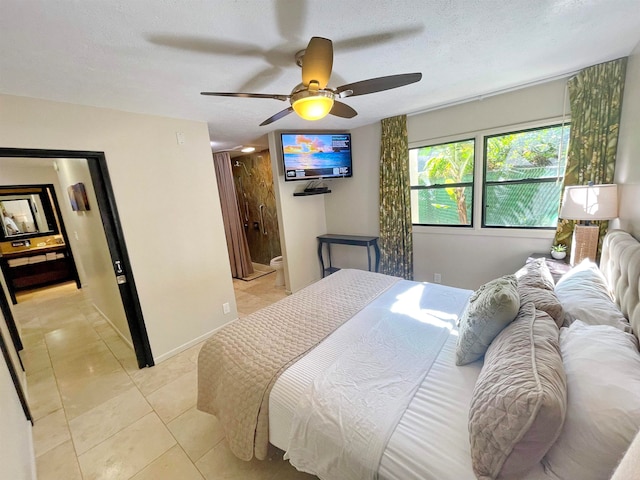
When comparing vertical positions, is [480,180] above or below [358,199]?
above

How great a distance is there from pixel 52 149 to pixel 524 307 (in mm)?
3199

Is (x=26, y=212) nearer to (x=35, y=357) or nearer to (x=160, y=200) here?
(x=35, y=357)

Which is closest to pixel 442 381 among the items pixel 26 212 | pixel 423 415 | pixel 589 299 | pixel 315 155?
pixel 423 415

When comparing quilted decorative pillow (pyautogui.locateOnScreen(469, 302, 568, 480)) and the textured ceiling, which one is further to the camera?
the textured ceiling

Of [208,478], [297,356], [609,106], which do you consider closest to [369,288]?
[297,356]

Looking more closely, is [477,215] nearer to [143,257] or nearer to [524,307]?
[524,307]

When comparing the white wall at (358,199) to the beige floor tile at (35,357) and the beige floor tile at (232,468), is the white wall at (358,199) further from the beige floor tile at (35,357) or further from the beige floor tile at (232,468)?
the beige floor tile at (35,357)

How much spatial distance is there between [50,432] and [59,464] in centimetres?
39

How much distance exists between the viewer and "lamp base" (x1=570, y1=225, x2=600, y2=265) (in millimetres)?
2051

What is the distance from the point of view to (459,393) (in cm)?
114

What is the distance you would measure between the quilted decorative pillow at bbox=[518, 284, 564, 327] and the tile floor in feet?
5.05

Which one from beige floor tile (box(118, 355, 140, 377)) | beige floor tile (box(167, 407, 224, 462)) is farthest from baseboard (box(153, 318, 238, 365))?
beige floor tile (box(167, 407, 224, 462))

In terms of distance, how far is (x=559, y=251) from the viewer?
2463mm

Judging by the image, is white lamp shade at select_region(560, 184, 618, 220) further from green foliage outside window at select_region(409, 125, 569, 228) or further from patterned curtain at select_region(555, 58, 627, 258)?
green foliage outside window at select_region(409, 125, 569, 228)
